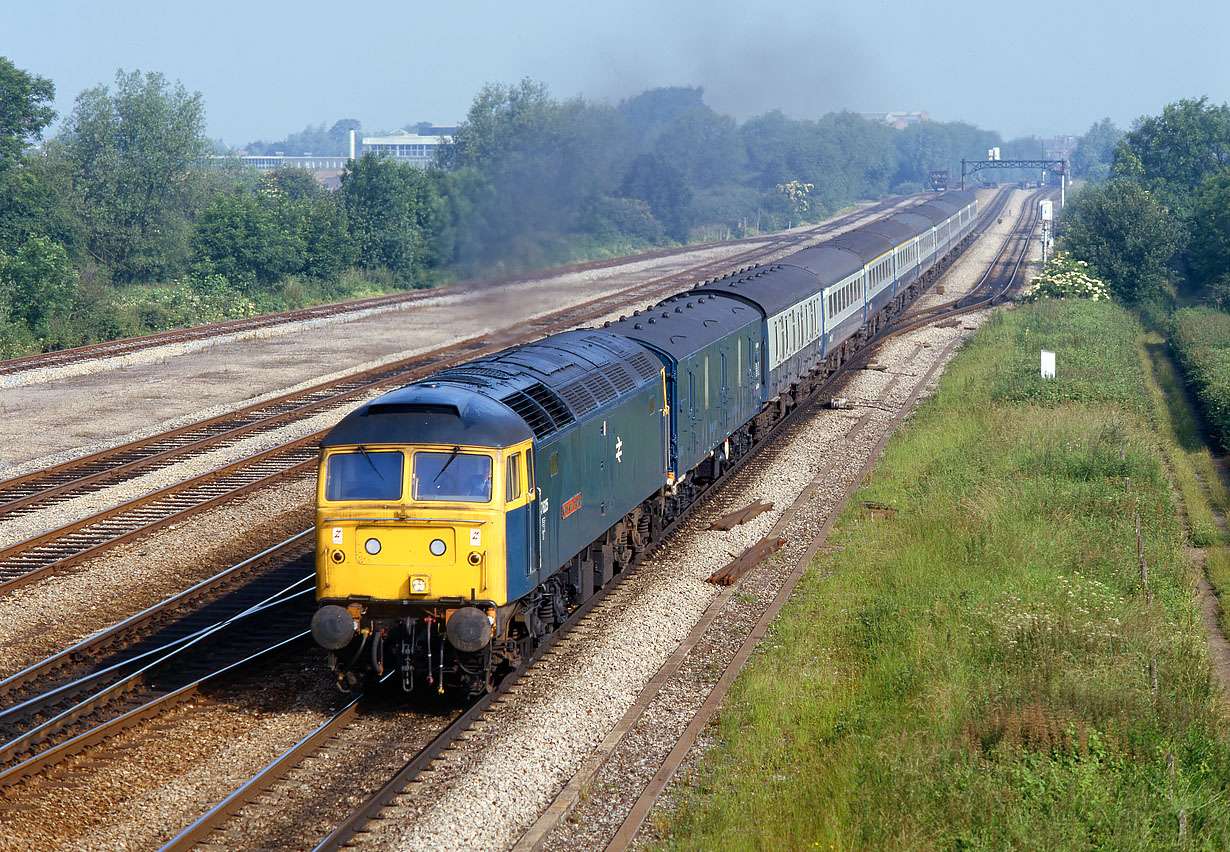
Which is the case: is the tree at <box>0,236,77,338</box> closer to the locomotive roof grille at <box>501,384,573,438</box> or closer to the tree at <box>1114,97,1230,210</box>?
the locomotive roof grille at <box>501,384,573,438</box>

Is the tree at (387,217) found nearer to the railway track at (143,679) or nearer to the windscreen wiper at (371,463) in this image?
the railway track at (143,679)

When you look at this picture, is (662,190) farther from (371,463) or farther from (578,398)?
(371,463)

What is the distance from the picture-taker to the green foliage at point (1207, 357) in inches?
1196

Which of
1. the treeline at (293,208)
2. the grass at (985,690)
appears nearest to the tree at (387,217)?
the treeline at (293,208)

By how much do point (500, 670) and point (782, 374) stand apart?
15.6m

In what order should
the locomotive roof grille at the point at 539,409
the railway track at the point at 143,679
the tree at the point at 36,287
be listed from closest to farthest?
the railway track at the point at 143,679 → the locomotive roof grille at the point at 539,409 → the tree at the point at 36,287

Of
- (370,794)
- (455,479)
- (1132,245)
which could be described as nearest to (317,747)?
(370,794)

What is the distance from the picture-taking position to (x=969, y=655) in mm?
13438

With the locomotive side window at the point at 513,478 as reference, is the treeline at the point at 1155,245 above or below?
above

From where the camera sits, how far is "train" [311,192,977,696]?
11.9m

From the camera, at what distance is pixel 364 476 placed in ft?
39.6

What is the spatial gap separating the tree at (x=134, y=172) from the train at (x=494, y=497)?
50.1 m

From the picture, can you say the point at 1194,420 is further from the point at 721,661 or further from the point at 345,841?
the point at 345,841

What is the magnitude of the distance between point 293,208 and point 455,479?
51521 millimetres
